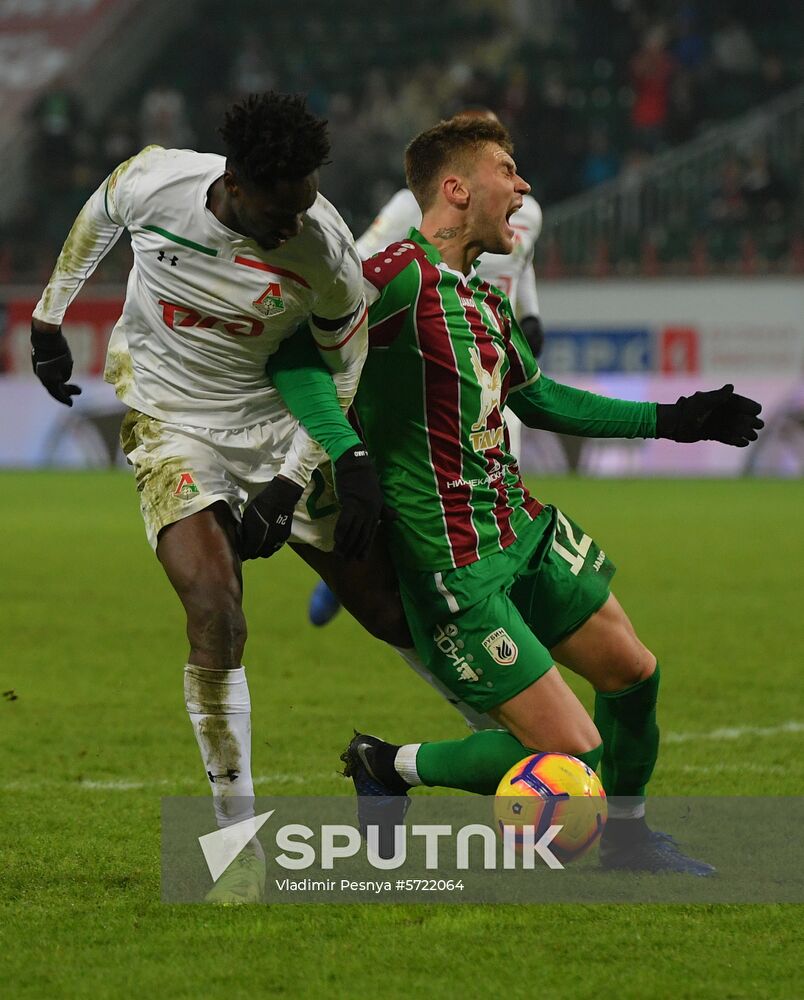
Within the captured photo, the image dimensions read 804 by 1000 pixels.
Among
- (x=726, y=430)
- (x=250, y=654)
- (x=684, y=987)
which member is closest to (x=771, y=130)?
(x=250, y=654)

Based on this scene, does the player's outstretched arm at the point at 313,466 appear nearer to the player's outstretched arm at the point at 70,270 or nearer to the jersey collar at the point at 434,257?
the jersey collar at the point at 434,257

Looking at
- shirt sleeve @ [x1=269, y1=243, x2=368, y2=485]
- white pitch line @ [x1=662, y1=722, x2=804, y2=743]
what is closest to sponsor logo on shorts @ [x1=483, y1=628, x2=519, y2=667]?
shirt sleeve @ [x1=269, y1=243, x2=368, y2=485]

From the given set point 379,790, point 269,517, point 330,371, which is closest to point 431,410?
point 330,371

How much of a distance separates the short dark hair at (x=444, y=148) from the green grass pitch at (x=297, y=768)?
189 cm

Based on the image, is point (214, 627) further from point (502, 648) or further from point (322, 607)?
point (322, 607)

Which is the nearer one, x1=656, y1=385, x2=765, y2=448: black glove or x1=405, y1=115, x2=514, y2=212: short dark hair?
x1=405, y1=115, x2=514, y2=212: short dark hair

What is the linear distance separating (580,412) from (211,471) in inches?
43.2

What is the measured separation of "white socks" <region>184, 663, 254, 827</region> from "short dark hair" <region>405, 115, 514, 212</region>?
54.6 inches

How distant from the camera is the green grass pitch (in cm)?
329

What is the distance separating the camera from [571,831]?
383 centimetres

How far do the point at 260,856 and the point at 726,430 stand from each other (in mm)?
1703

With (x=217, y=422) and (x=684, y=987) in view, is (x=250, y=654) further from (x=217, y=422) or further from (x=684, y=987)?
(x=684, y=987)

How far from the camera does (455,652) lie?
404 centimetres

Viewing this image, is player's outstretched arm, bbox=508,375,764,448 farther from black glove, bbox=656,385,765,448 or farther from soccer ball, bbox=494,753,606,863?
soccer ball, bbox=494,753,606,863
